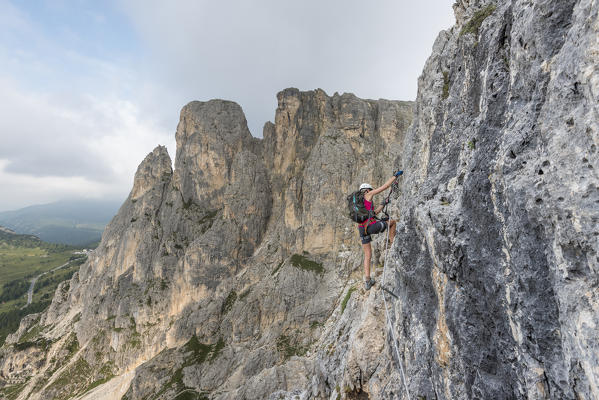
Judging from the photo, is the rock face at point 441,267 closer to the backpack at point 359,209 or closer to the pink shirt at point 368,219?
the pink shirt at point 368,219

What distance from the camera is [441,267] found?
736cm

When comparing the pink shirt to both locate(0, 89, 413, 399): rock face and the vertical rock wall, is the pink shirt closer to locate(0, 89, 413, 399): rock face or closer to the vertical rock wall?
the vertical rock wall

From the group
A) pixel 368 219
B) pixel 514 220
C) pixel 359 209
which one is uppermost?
pixel 359 209

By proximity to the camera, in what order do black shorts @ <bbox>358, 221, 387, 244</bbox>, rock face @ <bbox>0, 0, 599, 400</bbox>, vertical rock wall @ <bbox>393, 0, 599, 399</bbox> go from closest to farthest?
vertical rock wall @ <bbox>393, 0, 599, 399</bbox> → rock face @ <bbox>0, 0, 599, 400</bbox> → black shorts @ <bbox>358, 221, 387, 244</bbox>

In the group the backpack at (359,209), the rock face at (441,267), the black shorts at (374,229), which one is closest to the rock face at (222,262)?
the rock face at (441,267)

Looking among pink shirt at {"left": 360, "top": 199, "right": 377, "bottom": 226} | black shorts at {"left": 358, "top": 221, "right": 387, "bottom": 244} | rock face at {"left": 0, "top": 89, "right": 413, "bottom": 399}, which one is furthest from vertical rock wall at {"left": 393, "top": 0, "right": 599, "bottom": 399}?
rock face at {"left": 0, "top": 89, "right": 413, "bottom": 399}

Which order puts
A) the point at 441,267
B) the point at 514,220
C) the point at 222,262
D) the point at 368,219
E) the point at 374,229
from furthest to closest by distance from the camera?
the point at 222,262, the point at 368,219, the point at 374,229, the point at 441,267, the point at 514,220

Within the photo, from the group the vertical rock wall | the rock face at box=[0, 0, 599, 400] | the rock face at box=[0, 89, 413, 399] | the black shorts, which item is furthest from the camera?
the rock face at box=[0, 89, 413, 399]

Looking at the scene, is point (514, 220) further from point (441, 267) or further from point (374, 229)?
point (374, 229)

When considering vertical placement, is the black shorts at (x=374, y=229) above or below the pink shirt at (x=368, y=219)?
below

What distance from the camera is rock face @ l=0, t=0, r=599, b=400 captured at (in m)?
4.25

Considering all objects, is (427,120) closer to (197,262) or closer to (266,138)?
(197,262)

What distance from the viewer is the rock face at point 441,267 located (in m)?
4.25

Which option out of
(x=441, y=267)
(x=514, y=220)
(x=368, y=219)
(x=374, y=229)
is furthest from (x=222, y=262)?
(x=514, y=220)
